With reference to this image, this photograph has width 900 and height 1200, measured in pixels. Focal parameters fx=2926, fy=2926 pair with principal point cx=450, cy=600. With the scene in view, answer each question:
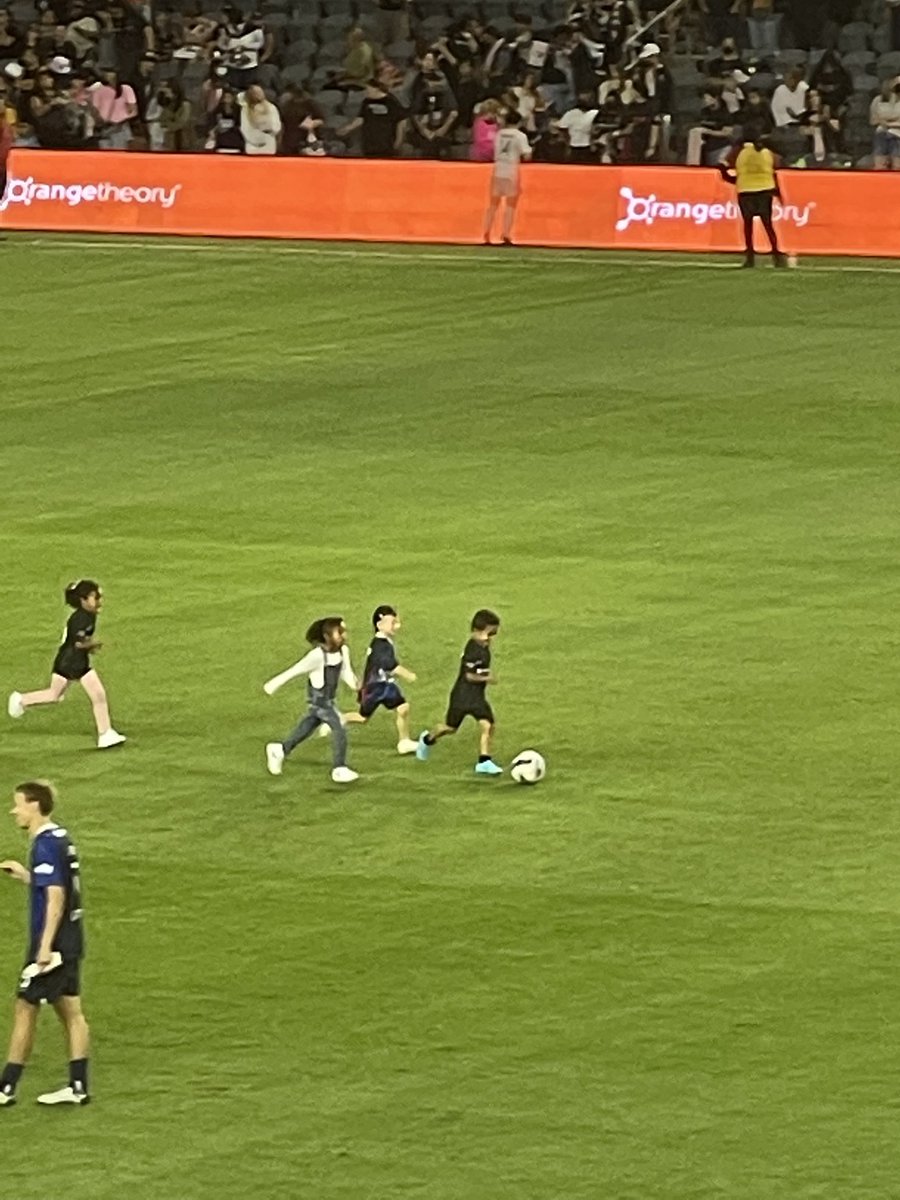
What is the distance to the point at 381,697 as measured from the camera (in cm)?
1725

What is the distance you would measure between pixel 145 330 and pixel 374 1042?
24.1 metres

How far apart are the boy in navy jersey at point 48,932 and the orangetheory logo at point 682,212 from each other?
104 ft

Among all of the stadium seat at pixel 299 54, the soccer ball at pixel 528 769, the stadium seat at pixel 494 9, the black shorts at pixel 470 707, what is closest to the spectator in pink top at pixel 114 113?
the stadium seat at pixel 299 54

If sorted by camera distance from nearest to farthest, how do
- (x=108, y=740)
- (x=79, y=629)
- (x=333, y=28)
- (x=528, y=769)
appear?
(x=528, y=769) < (x=79, y=629) < (x=108, y=740) < (x=333, y=28)

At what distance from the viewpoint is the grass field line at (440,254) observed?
40.7 metres

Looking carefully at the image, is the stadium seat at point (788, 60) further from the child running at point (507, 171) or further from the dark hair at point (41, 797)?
the dark hair at point (41, 797)

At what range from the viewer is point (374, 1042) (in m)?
12.8

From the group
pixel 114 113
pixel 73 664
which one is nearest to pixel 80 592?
pixel 73 664

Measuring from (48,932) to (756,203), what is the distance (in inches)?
1164

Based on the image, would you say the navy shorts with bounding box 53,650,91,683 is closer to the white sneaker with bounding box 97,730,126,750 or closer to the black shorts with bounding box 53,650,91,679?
the black shorts with bounding box 53,650,91,679

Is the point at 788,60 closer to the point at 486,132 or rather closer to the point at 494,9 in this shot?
the point at 486,132

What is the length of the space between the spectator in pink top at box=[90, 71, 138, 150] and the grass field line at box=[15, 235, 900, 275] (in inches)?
170

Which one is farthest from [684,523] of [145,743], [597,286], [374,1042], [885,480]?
[597,286]

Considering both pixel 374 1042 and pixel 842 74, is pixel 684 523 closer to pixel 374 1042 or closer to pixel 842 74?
pixel 374 1042
